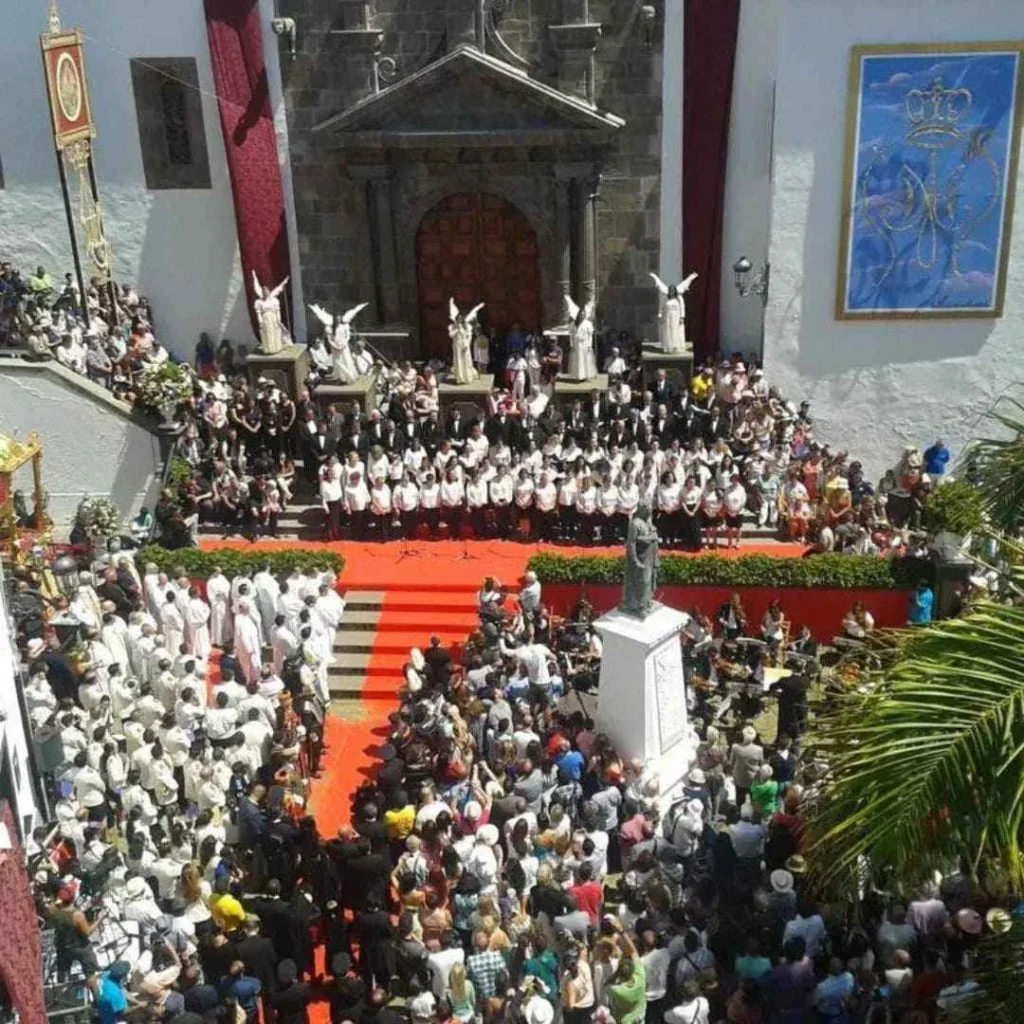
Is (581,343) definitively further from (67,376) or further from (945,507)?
(67,376)

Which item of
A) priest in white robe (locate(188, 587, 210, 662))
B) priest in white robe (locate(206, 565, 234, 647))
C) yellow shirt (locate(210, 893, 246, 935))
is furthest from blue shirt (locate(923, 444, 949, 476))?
yellow shirt (locate(210, 893, 246, 935))

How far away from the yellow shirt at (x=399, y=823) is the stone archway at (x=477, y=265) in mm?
13177

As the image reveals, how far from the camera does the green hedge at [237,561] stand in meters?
19.4

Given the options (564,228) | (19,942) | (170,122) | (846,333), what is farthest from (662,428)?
(19,942)

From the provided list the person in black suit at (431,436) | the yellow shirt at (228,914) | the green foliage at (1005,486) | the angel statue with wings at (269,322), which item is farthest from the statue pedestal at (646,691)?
the angel statue with wings at (269,322)

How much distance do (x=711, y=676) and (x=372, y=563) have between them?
219 inches

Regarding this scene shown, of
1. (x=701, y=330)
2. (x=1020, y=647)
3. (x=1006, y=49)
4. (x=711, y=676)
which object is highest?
(x=1006, y=49)

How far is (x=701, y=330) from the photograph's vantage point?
24359mm

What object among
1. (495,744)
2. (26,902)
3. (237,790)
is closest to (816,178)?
(495,744)

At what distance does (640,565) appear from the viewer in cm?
1480

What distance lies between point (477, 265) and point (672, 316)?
386cm

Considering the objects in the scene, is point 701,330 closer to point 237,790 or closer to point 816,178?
point 816,178

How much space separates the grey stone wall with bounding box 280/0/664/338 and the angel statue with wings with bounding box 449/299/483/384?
2163 mm

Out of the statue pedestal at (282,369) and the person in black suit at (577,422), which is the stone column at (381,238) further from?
the person in black suit at (577,422)
